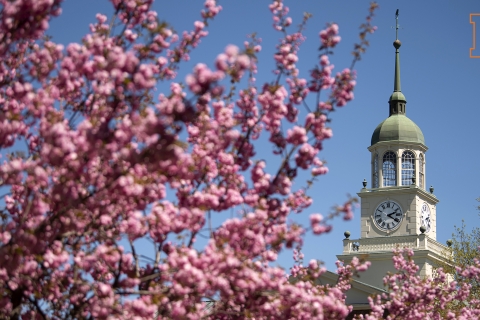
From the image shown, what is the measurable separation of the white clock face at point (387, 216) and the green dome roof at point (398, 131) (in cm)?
420

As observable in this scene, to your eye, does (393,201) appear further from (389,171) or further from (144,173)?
(144,173)

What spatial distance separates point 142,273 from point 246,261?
5.15 feet

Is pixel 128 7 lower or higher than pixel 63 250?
higher

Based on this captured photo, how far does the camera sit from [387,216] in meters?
58.0

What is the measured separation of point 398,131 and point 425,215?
5.95 m

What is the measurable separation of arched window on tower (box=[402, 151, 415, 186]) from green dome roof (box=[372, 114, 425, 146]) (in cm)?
101

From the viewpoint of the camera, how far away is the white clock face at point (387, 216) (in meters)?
57.6

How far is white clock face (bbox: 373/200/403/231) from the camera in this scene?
5756cm

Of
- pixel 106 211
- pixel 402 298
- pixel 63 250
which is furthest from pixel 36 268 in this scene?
pixel 402 298

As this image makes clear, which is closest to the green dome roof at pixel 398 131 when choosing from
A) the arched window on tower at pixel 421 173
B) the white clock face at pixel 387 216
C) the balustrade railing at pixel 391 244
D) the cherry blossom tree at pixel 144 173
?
the arched window on tower at pixel 421 173

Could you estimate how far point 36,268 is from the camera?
1056 centimetres

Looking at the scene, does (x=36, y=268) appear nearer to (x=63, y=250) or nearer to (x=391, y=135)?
(x=63, y=250)

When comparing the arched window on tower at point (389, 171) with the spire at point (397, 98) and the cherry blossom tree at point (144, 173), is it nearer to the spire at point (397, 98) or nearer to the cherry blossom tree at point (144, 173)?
the spire at point (397, 98)

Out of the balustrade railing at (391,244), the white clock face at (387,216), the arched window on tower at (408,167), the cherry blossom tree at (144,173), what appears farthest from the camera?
the white clock face at (387,216)
